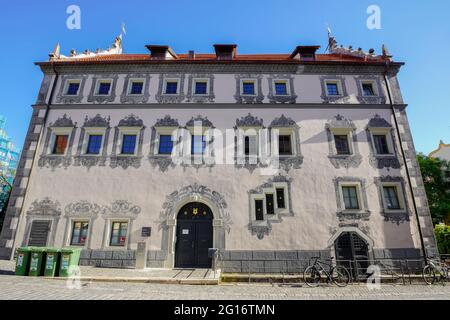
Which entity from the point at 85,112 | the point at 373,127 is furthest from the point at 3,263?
the point at 373,127

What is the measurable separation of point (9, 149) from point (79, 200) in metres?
104

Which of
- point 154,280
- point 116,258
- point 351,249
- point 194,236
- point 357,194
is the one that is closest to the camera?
point 154,280

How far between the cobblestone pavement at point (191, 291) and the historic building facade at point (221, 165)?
364 cm

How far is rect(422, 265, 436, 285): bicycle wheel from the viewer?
11.3 meters

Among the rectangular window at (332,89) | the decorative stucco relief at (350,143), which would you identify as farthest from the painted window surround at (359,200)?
the rectangular window at (332,89)

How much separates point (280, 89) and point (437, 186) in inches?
863

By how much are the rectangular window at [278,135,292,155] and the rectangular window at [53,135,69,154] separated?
45.9ft

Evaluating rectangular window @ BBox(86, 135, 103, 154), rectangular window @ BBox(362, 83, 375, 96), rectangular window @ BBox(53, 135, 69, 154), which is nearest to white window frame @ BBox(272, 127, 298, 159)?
rectangular window @ BBox(362, 83, 375, 96)

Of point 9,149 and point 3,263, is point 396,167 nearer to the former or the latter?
point 3,263

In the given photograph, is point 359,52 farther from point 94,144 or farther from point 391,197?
point 94,144

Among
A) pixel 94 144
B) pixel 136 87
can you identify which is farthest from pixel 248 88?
pixel 94 144

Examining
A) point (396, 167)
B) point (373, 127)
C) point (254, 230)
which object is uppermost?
point (373, 127)

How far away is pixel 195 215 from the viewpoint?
47.9ft

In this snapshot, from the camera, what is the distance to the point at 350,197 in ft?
48.8
